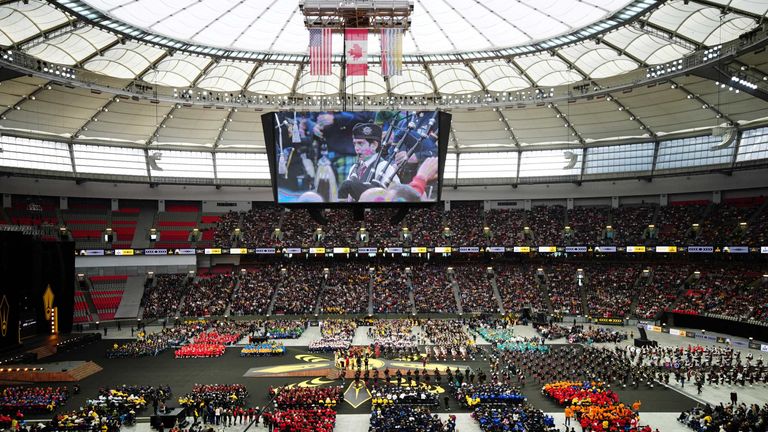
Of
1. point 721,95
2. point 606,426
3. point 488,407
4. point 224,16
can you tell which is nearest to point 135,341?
point 224,16

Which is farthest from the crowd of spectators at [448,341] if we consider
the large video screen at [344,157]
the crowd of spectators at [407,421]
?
the large video screen at [344,157]

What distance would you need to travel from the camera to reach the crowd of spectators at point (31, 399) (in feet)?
92.9

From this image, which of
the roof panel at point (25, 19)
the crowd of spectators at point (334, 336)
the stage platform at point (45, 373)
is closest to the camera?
the roof panel at point (25, 19)

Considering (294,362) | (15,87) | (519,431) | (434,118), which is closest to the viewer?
(519,431)

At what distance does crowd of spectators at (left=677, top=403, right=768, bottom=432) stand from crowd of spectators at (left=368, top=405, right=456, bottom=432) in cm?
1072

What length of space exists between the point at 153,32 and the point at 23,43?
25.5 ft

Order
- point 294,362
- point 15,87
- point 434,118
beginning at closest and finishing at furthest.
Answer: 1. point 434,118
2. point 294,362
3. point 15,87

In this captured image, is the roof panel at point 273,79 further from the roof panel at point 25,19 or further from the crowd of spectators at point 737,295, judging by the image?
the crowd of spectators at point 737,295

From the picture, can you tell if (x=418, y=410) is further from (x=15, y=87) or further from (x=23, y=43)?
(x=15, y=87)

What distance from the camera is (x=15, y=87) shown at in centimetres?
4181

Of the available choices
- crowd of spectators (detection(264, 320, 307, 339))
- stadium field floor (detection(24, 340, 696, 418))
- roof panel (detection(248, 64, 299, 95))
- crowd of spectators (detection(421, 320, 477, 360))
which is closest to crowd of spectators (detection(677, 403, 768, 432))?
stadium field floor (detection(24, 340, 696, 418))

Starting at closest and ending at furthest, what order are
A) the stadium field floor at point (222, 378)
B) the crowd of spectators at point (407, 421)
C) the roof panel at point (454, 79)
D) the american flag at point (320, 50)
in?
the crowd of spectators at point (407, 421)
the american flag at point (320, 50)
the stadium field floor at point (222, 378)
the roof panel at point (454, 79)

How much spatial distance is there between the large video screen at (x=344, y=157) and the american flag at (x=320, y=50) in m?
2.76

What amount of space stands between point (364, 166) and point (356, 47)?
637 centimetres
